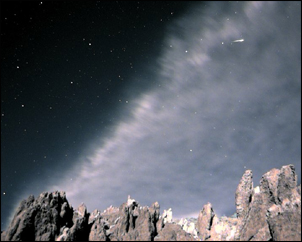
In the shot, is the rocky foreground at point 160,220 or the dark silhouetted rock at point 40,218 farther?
the dark silhouetted rock at point 40,218

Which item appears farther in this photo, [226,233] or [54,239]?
[226,233]

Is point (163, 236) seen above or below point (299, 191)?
below

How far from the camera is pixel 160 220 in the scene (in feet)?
207

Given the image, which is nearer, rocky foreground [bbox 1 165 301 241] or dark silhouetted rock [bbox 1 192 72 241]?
rocky foreground [bbox 1 165 301 241]

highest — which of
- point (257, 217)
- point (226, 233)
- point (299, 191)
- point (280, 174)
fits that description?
point (280, 174)

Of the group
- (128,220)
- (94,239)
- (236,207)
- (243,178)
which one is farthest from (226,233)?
(94,239)

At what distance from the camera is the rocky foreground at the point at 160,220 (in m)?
42.0

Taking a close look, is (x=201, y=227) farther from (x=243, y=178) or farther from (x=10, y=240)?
(x=10, y=240)

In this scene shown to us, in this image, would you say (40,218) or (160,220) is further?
(160,220)

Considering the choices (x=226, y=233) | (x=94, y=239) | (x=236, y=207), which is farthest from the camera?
(x=236, y=207)

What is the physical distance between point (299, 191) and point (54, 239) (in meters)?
57.9

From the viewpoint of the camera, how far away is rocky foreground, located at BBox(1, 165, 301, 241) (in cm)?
4203

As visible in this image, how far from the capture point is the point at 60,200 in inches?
2127

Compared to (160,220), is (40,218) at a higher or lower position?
higher
